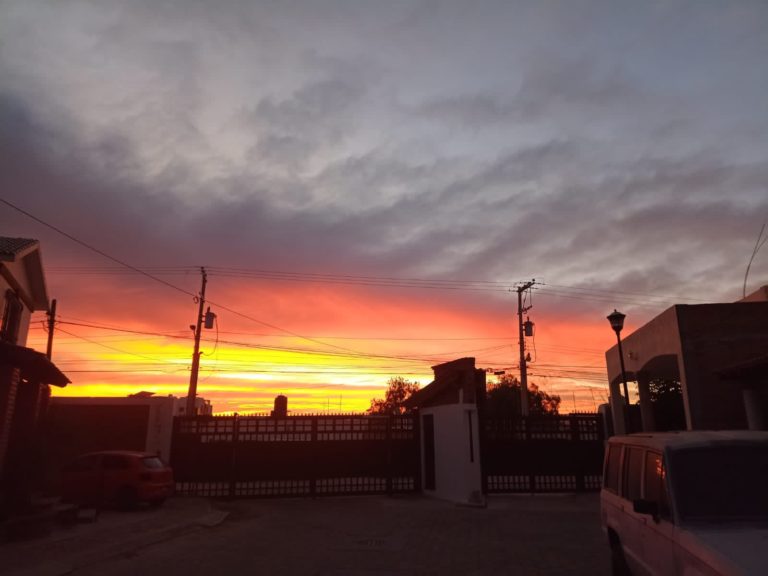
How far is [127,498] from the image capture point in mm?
15188

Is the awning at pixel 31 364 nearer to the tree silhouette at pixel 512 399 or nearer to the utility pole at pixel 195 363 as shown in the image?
the utility pole at pixel 195 363

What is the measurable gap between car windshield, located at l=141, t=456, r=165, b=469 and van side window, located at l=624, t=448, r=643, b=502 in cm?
Result: 1328

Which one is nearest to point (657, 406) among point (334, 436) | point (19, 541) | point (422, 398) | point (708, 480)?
point (422, 398)

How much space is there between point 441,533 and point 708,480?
26.8ft

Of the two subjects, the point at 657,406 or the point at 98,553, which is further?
the point at 657,406

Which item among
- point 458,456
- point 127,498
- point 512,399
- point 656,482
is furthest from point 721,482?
point 512,399

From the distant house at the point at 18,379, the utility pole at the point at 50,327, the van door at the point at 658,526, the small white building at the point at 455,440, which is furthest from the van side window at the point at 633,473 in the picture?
the utility pole at the point at 50,327

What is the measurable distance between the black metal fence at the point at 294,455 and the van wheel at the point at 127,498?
3522 millimetres

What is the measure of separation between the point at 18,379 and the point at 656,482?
1509cm

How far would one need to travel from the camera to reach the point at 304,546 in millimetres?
11008

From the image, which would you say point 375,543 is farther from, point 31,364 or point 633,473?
point 31,364

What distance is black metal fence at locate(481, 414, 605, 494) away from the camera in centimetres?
1917

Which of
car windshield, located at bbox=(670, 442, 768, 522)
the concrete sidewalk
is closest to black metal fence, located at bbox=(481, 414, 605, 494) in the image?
the concrete sidewalk

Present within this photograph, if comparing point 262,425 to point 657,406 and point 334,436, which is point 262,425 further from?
point 657,406
